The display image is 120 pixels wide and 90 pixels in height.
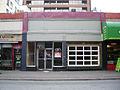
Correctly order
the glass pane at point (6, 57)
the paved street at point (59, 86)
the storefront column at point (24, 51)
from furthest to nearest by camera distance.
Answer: the glass pane at point (6, 57), the storefront column at point (24, 51), the paved street at point (59, 86)

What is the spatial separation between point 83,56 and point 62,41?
2.66m

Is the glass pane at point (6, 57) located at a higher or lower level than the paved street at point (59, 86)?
higher

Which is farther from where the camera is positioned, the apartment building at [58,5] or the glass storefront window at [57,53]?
the apartment building at [58,5]

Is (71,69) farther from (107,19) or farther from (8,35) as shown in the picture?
(8,35)

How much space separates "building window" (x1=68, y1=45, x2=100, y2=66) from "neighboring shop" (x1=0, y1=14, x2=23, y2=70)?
5.45 m

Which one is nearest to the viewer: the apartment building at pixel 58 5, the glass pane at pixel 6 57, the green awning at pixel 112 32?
the green awning at pixel 112 32

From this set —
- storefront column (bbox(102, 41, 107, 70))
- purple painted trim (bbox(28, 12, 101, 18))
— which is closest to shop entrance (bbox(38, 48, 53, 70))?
purple painted trim (bbox(28, 12, 101, 18))

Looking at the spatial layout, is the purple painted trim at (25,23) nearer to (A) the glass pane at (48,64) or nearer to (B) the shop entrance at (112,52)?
(A) the glass pane at (48,64)

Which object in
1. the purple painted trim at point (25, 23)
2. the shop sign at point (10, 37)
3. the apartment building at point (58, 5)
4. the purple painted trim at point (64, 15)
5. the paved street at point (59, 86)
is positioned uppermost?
the apartment building at point (58, 5)

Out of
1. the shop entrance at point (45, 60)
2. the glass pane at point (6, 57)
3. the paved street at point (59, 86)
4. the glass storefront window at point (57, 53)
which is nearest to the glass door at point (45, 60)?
the shop entrance at point (45, 60)

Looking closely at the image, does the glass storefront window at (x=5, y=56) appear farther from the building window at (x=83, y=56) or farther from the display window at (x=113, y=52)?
the display window at (x=113, y=52)

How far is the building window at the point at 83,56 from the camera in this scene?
15.6m

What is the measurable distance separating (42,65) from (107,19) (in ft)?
27.4

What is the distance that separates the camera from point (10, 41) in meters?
15.8
